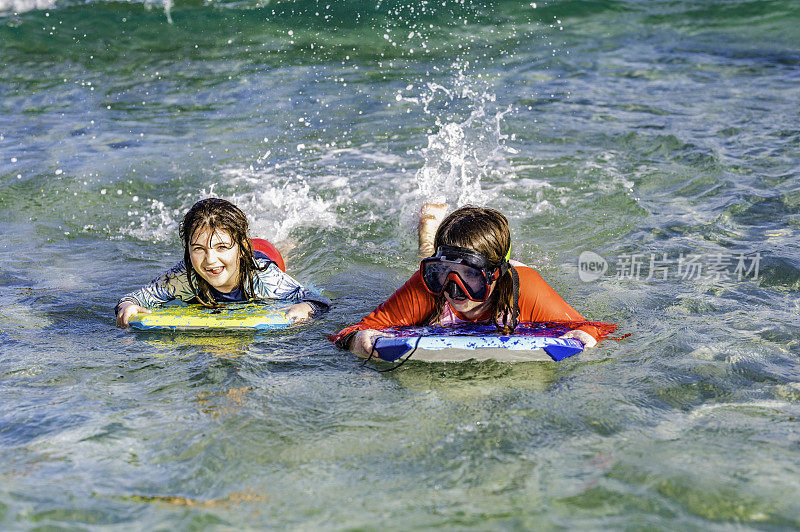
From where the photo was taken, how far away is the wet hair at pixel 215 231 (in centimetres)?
500

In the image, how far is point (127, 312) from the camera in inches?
195

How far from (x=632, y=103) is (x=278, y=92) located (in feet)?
15.4

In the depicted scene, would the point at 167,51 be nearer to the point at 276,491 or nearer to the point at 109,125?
the point at 109,125

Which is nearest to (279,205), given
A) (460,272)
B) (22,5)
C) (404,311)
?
(404,311)

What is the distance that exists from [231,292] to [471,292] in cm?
190

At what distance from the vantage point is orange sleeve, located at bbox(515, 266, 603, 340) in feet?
14.4

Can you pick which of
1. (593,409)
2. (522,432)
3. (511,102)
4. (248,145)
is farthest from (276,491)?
(511,102)

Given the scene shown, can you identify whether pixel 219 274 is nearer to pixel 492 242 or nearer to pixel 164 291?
pixel 164 291

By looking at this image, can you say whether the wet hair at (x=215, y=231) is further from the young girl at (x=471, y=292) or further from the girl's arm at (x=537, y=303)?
the girl's arm at (x=537, y=303)

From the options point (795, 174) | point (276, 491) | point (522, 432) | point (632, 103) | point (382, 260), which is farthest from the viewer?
point (632, 103)

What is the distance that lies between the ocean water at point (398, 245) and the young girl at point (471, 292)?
230mm

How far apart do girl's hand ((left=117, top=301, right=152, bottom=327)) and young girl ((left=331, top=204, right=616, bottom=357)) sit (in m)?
1.26

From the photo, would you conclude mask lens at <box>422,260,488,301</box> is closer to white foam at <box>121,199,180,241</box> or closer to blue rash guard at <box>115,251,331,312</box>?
blue rash guard at <box>115,251,331,312</box>

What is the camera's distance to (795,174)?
736 cm
